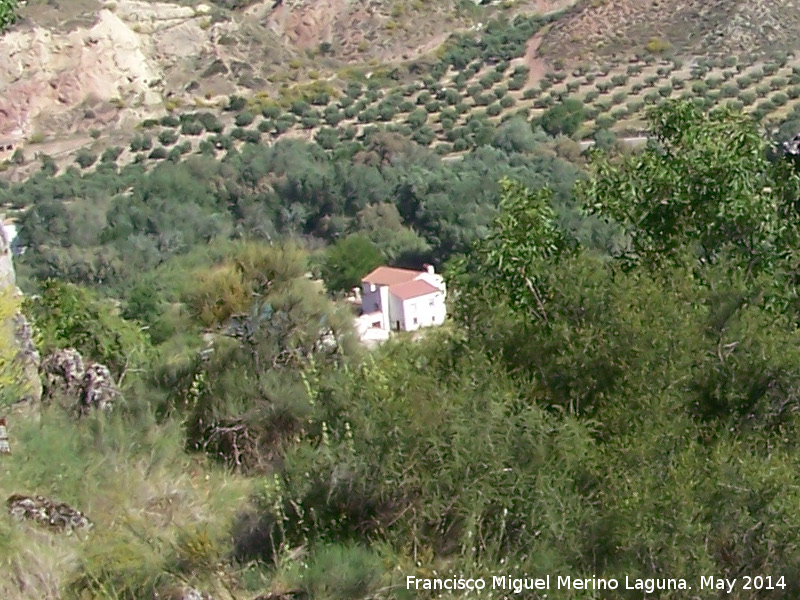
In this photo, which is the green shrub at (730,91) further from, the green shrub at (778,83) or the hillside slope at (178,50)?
the hillside slope at (178,50)

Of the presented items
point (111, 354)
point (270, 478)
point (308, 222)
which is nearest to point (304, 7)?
point (308, 222)

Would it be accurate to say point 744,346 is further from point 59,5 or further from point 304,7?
point 304,7

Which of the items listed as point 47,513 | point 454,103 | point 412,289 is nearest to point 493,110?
point 454,103

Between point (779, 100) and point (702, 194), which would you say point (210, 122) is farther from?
point (702, 194)

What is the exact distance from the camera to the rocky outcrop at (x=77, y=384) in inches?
280

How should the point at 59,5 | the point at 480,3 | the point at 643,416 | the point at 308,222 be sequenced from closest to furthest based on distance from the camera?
the point at 643,416, the point at 308,222, the point at 59,5, the point at 480,3

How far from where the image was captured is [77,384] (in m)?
7.38

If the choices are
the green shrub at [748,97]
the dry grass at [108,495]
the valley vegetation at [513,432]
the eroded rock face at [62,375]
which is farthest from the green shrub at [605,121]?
the dry grass at [108,495]

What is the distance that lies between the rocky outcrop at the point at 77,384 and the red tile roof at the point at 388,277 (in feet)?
41.4

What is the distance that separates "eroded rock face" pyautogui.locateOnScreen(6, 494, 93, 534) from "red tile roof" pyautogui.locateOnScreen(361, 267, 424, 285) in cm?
1528

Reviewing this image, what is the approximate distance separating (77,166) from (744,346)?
33.3 metres

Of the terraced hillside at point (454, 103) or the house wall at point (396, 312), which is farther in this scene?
the terraced hillside at point (454, 103)

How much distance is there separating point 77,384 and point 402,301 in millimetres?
12008

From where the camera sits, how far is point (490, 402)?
14.8 feet
